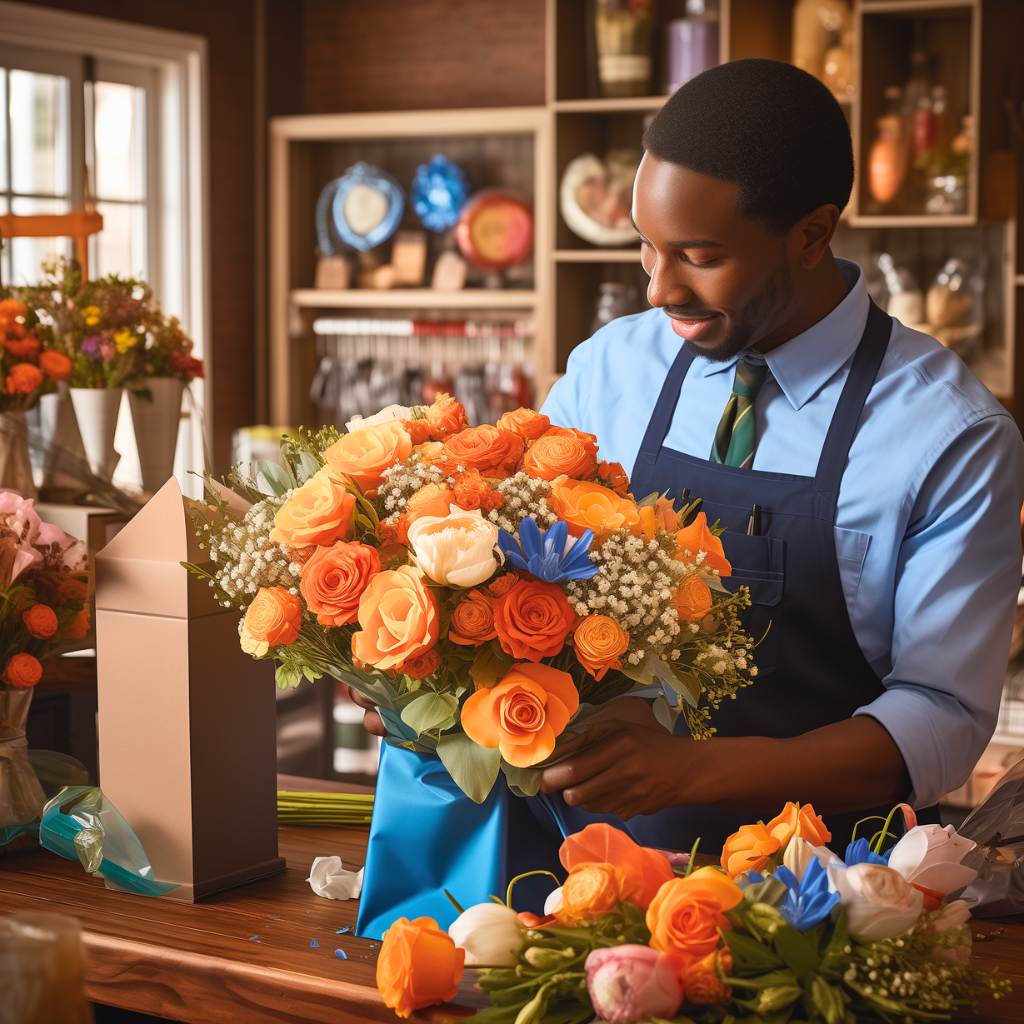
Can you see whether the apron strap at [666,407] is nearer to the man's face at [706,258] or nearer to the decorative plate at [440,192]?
the man's face at [706,258]

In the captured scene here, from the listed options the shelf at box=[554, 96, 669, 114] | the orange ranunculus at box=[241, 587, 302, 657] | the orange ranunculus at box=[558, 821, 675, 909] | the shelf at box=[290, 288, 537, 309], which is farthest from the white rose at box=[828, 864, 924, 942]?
the shelf at box=[290, 288, 537, 309]

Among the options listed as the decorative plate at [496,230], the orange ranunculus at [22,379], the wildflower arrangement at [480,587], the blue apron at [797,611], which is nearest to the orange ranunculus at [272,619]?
the wildflower arrangement at [480,587]

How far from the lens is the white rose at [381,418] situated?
1.28 m

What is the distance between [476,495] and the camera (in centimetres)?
117

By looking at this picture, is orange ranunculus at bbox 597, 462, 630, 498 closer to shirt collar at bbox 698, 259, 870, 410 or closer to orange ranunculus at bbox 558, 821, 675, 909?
orange ranunculus at bbox 558, 821, 675, 909

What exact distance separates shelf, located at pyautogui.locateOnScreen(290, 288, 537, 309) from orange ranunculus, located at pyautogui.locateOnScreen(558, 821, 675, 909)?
157 inches

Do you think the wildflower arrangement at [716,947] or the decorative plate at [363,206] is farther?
the decorative plate at [363,206]

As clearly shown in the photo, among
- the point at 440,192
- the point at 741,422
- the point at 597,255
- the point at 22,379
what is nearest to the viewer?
the point at 741,422

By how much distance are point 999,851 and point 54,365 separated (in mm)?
1699

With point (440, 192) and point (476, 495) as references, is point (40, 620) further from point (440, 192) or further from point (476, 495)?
point (440, 192)

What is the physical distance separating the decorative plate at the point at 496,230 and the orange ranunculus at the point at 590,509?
4048 mm

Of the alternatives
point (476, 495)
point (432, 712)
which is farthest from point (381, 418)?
point (432, 712)

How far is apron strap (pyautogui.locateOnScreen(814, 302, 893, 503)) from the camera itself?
66.4 inches

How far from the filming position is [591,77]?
190 inches
